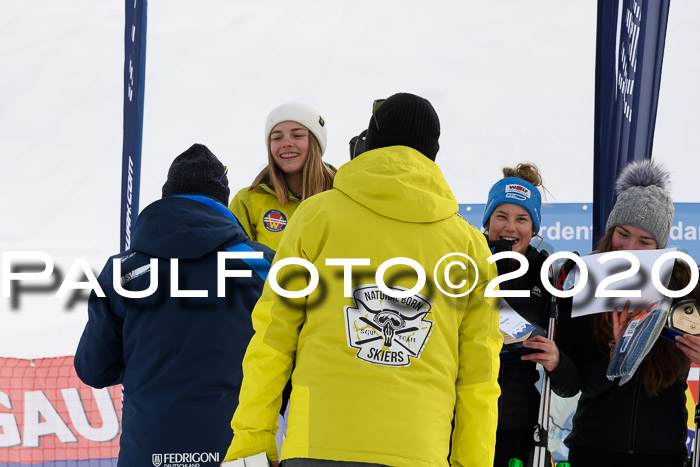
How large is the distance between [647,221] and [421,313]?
4.33ft

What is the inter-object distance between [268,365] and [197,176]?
0.86 meters

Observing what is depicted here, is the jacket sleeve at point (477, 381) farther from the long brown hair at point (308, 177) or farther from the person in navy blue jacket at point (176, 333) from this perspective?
the long brown hair at point (308, 177)

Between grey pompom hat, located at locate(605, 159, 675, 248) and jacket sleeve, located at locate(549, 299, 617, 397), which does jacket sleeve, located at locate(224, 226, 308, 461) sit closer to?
jacket sleeve, located at locate(549, 299, 617, 397)

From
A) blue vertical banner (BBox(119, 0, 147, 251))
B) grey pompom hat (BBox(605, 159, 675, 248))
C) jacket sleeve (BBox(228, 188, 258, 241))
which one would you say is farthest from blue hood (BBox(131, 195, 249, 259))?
blue vertical banner (BBox(119, 0, 147, 251))

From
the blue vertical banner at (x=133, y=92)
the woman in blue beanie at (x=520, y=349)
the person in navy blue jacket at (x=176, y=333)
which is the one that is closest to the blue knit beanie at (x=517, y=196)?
the woman in blue beanie at (x=520, y=349)

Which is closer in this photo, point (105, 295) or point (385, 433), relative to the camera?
point (385, 433)

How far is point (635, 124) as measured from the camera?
137 inches

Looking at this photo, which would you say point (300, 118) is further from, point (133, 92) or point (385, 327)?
point (133, 92)

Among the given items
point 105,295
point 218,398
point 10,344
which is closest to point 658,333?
point 218,398

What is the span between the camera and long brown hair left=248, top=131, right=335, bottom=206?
307 centimetres

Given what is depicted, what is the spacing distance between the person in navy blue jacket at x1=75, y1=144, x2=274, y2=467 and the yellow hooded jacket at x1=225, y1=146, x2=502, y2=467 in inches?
18.0

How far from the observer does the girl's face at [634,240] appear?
2.64 metres

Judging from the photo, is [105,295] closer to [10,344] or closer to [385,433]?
[385,433]

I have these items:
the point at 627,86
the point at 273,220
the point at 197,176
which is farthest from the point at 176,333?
the point at 627,86
